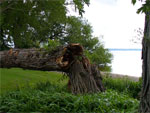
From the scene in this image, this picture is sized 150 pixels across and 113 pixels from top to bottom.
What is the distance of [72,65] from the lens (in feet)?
22.1

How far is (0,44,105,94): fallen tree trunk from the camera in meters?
6.44

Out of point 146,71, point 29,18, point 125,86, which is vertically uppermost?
point 29,18

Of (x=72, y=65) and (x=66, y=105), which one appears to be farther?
(x=72, y=65)

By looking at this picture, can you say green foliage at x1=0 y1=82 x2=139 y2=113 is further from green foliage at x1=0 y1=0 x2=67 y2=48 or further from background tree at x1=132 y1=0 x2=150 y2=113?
green foliage at x1=0 y1=0 x2=67 y2=48

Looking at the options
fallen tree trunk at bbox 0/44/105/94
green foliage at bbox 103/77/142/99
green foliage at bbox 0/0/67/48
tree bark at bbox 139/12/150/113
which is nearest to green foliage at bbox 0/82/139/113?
tree bark at bbox 139/12/150/113

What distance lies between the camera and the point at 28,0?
38.4 feet

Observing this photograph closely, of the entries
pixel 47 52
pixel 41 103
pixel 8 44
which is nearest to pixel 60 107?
pixel 41 103

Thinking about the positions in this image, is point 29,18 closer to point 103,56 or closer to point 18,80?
point 18,80

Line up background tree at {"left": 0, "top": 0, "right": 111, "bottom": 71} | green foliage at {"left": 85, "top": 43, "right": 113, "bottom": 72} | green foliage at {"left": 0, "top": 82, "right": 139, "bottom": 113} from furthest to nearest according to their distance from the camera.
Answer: green foliage at {"left": 85, "top": 43, "right": 113, "bottom": 72} < background tree at {"left": 0, "top": 0, "right": 111, "bottom": 71} < green foliage at {"left": 0, "top": 82, "right": 139, "bottom": 113}

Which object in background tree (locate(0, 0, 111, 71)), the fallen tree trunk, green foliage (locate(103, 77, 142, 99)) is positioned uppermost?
background tree (locate(0, 0, 111, 71))

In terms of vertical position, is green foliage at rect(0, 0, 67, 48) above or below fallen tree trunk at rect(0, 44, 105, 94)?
above

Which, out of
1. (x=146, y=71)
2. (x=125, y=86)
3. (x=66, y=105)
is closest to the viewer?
(x=146, y=71)

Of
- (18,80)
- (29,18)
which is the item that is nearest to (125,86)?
(18,80)

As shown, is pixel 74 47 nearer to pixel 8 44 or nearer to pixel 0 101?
pixel 0 101
